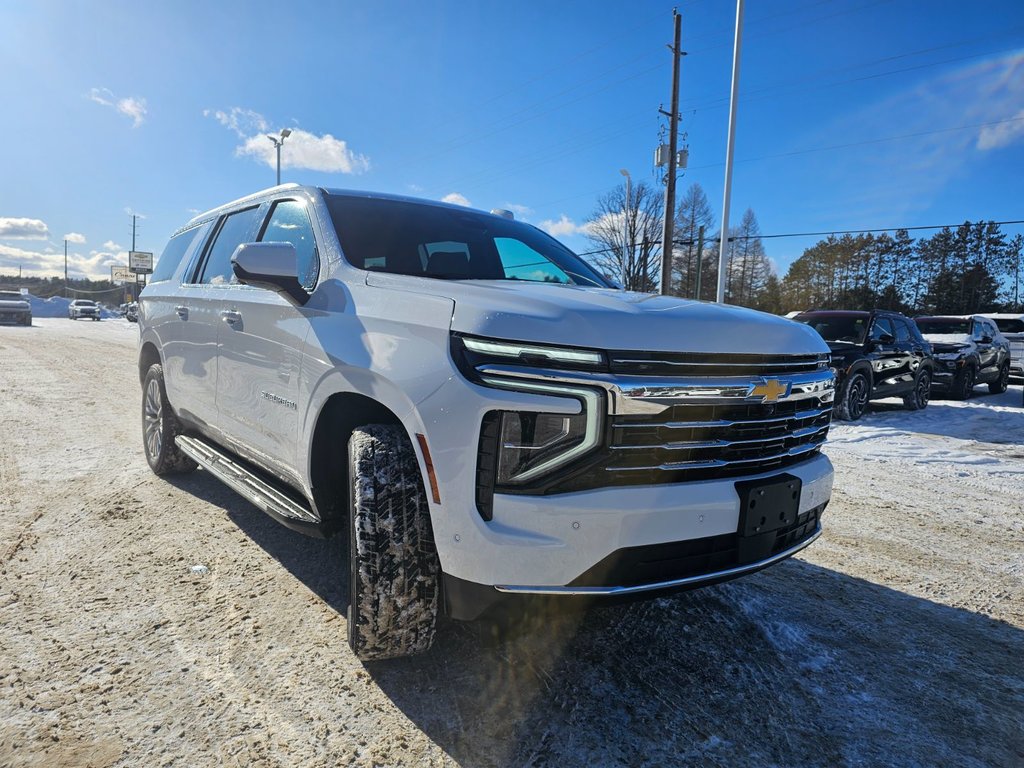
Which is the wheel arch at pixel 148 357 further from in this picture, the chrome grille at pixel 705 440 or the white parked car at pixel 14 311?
the white parked car at pixel 14 311

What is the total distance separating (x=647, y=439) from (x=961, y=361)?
12810mm

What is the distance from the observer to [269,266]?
8.17 ft

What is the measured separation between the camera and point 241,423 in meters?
3.23

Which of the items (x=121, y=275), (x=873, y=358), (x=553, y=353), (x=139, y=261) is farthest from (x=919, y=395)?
(x=121, y=275)

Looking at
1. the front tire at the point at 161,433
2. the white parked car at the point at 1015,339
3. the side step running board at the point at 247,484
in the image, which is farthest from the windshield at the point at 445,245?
the white parked car at the point at 1015,339

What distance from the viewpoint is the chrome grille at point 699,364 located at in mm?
1819

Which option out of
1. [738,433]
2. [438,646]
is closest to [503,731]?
[438,646]

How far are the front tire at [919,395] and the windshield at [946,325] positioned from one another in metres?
2.82

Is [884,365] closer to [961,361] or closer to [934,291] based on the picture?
[961,361]

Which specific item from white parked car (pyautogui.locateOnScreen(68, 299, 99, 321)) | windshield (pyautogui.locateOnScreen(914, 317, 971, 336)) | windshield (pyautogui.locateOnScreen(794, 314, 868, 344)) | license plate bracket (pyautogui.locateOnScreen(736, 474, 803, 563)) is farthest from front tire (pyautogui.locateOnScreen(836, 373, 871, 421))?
white parked car (pyautogui.locateOnScreen(68, 299, 99, 321))

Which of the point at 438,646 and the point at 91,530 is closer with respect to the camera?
the point at 438,646

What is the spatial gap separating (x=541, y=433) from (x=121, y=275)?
10833cm

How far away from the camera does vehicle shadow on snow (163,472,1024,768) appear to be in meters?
1.90

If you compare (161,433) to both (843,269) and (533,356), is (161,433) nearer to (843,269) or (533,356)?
(533,356)
